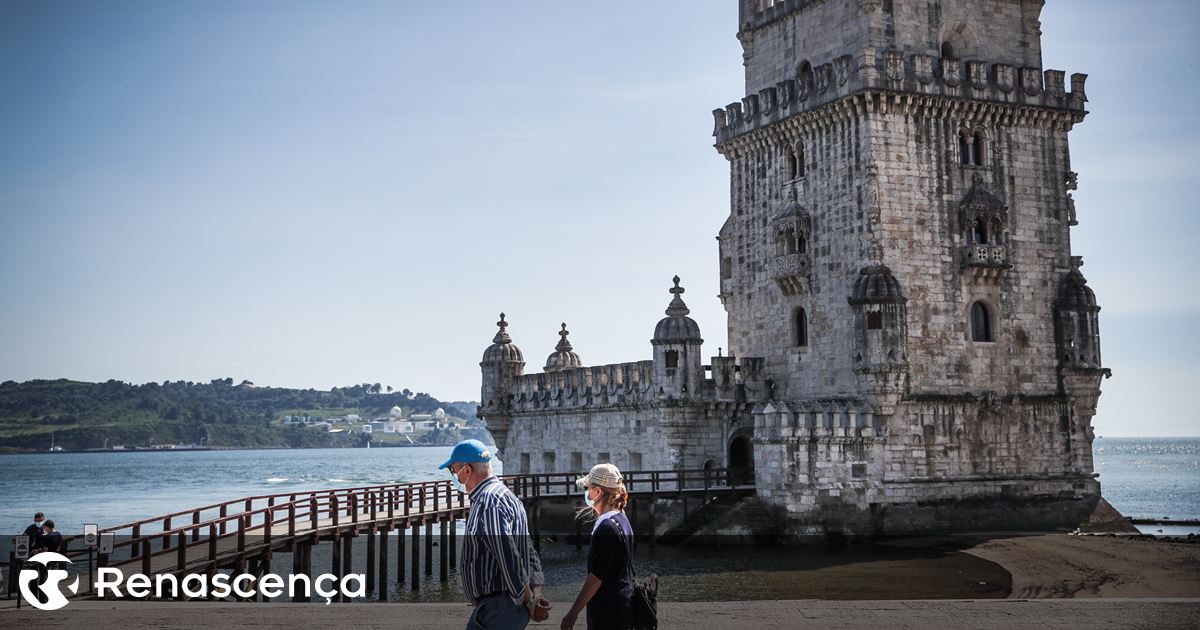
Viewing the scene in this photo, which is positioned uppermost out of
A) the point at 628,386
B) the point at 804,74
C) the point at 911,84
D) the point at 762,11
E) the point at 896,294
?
the point at 762,11

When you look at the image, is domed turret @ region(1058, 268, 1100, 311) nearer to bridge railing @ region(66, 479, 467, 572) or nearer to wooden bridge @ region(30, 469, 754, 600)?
wooden bridge @ region(30, 469, 754, 600)

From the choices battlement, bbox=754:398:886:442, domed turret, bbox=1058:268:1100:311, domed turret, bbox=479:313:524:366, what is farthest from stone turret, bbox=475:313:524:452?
domed turret, bbox=1058:268:1100:311

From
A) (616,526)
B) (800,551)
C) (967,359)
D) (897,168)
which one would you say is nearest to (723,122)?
(897,168)

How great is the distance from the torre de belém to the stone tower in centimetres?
7

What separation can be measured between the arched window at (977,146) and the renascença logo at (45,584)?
105 feet

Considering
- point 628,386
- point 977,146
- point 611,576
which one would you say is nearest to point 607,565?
point 611,576

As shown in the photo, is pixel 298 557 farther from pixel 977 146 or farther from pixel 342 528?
pixel 977 146

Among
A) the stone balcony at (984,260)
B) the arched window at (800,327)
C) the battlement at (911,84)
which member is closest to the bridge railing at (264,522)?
the arched window at (800,327)

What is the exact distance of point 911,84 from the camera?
142ft

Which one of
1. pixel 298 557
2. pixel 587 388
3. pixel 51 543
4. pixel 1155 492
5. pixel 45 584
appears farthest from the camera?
pixel 1155 492

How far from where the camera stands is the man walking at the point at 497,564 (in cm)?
1112

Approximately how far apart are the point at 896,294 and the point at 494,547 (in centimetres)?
3237

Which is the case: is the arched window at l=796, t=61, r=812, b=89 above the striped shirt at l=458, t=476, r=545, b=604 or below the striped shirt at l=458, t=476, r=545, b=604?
above

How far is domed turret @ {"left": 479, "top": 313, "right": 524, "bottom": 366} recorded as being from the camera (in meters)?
56.6
